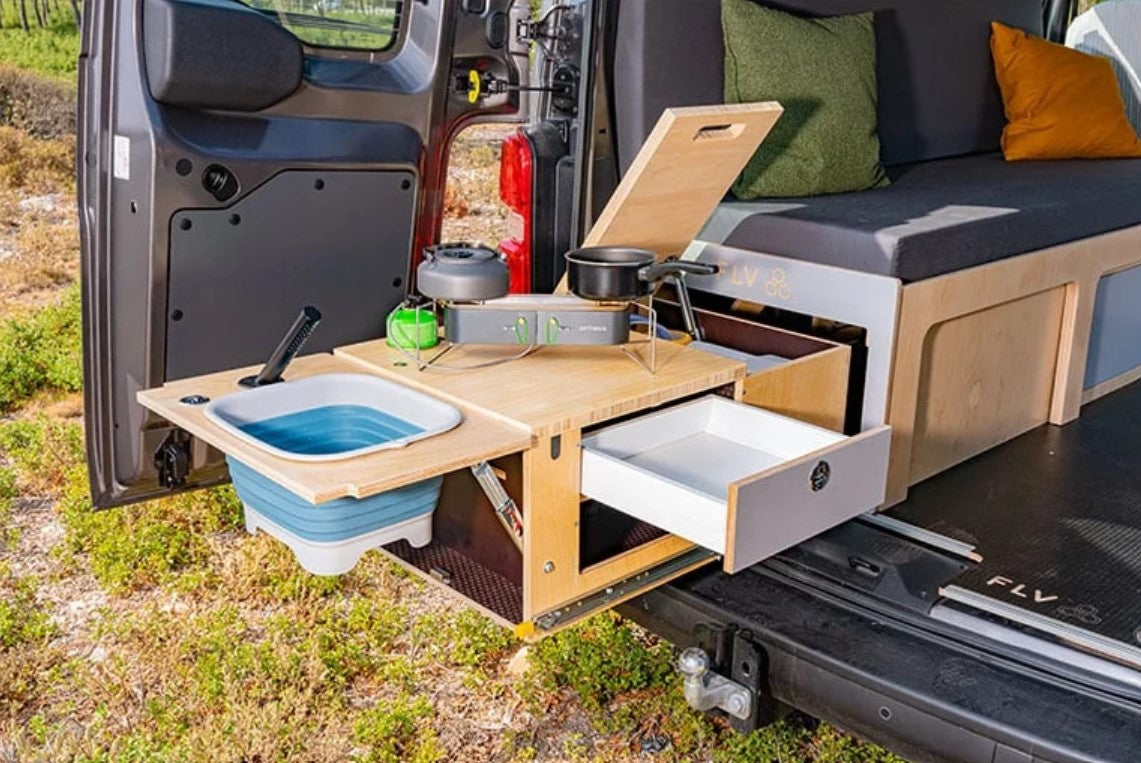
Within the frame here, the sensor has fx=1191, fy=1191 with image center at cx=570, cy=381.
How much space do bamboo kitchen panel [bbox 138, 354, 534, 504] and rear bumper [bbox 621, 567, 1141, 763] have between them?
421mm

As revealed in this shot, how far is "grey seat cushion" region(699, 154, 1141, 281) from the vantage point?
2238 mm

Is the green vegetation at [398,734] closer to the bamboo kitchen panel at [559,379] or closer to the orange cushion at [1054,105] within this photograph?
the bamboo kitchen panel at [559,379]

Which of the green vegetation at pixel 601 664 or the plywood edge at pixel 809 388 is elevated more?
the plywood edge at pixel 809 388

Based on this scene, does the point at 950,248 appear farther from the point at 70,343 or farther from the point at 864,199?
the point at 70,343

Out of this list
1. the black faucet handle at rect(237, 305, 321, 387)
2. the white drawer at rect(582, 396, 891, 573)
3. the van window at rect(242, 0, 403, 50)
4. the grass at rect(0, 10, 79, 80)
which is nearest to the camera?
the white drawer at rect(582, 396, 891, 573)

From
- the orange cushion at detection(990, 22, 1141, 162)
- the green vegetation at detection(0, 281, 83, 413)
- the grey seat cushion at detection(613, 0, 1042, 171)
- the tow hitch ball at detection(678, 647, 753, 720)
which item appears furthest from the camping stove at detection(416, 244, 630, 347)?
the green vegetation at detection(0, 281, 83, 413)

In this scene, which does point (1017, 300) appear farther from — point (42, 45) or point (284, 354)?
point (42, 45)

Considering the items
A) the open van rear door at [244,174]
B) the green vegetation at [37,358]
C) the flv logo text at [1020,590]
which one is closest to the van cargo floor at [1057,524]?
the flv logo text at [1020,590]

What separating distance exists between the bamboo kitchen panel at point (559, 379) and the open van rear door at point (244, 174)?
0.24 meters

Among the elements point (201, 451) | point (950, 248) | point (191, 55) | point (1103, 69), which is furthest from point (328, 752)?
point (1103, 69)

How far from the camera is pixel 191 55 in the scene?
6.10 feet

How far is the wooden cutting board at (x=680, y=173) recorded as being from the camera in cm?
194

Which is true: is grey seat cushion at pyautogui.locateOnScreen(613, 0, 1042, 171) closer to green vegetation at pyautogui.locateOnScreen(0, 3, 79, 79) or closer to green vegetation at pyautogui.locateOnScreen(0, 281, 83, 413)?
green vegetation at pyautogui.locateOnScreen(0, 281, 83, 413)

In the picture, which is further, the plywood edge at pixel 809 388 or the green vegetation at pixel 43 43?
the green vegetation at pixel 43 43
